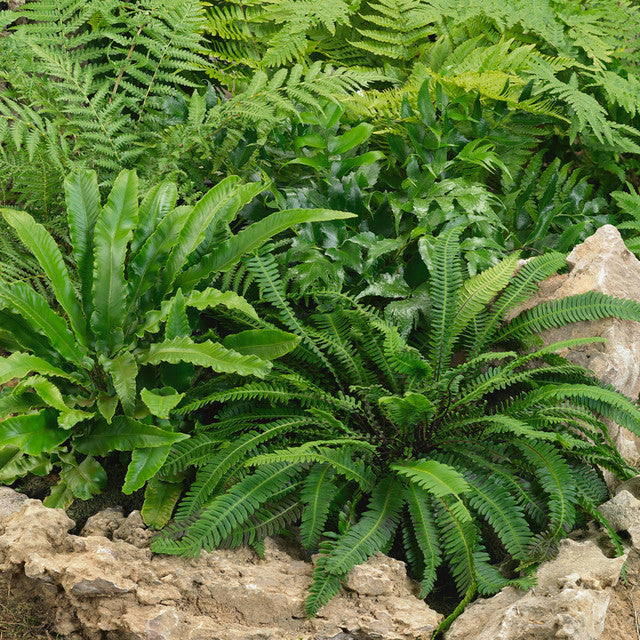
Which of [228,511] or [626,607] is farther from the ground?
[228,511]

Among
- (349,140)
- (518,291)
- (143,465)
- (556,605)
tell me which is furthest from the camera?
(349,140)

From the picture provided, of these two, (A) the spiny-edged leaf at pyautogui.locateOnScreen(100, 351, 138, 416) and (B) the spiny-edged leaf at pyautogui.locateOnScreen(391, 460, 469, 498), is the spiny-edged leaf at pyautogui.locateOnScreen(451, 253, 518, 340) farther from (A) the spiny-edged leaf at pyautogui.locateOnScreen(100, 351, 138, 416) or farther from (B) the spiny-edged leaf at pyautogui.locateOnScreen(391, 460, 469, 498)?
(A) the spiny-edged leaf at pyautogui.locateOnScreen(100, 351, 138, 416)

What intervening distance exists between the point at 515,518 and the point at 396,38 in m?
3.11

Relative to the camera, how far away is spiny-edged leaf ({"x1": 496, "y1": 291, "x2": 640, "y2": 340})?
2.60 meters

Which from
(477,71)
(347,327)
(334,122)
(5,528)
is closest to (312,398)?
(347,327)

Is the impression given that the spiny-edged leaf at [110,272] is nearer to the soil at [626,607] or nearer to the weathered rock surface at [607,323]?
the weathered rock surface at [607,323]

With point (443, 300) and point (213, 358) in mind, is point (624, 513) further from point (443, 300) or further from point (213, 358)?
point (213, 358)

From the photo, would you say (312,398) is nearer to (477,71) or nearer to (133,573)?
(133,573)

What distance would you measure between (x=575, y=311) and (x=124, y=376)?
6.02 ft

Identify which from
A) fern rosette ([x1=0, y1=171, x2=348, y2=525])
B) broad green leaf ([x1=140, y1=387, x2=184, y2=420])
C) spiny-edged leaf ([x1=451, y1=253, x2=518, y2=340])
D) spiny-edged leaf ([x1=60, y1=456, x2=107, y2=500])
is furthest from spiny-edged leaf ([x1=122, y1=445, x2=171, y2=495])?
spiny-edged leaf ([x1=451, y1=253, x2=518, y2=340])

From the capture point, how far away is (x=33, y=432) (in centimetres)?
208

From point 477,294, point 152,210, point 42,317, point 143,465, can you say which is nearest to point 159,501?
point 143,465

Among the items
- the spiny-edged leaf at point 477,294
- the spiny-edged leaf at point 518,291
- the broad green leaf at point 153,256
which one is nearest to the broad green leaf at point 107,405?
the broad green leaf at point 153,256

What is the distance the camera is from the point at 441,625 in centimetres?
A: 200
